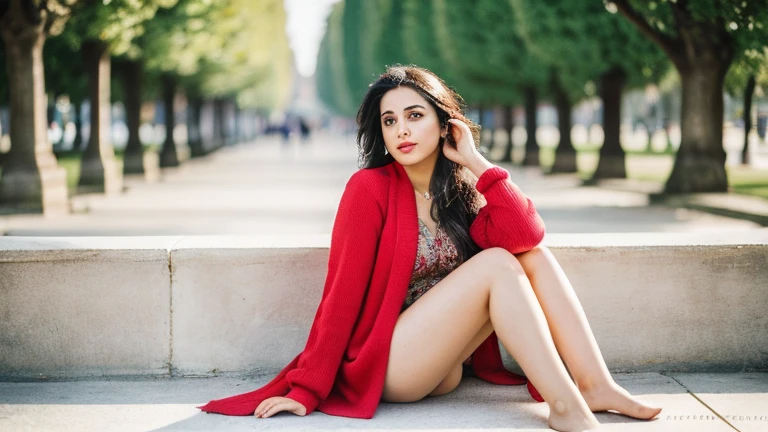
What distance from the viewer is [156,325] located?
4500mm

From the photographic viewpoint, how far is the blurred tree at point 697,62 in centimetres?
1354

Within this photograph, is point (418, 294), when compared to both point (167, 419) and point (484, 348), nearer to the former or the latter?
point (484, 348)

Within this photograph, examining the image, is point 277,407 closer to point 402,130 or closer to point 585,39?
point 402,130

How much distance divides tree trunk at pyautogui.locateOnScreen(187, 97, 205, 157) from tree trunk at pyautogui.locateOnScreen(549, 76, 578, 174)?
16.1m

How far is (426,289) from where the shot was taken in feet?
13.3

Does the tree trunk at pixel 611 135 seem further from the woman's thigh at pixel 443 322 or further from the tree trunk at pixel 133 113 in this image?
the woman's thigh at pixel 443 322

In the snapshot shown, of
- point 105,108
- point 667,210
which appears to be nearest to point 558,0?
point 667,210

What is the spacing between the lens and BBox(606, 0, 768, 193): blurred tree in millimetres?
13539

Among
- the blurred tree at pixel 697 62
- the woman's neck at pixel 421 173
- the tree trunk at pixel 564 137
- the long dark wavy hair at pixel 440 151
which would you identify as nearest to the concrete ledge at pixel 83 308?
the long dark wavy hair at pixel 440 151

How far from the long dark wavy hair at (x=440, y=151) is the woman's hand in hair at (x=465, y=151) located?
0.05m

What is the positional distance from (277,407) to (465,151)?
1366 mm

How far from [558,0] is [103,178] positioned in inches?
374


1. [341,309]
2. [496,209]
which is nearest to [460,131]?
[496,209]

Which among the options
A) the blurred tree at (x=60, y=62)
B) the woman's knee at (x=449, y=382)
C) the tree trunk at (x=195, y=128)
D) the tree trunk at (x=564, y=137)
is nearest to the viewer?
the woman's knee at (x=449, y=382)
